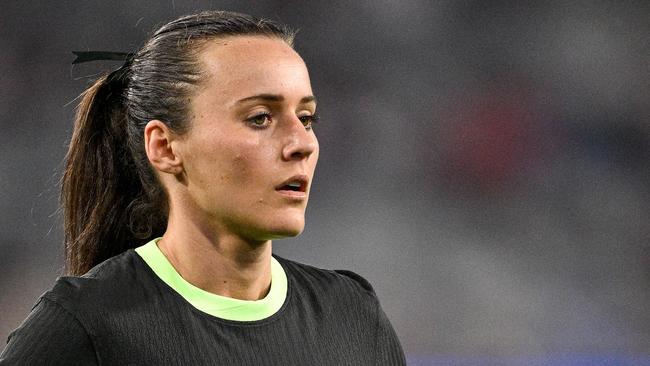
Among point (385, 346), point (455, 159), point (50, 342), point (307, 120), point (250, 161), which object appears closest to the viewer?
point (50, 342)

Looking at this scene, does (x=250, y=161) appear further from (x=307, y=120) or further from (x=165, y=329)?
(x=165, y=329)

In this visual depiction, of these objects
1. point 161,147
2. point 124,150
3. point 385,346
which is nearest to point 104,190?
point 124,150

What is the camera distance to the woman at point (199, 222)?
1316 millimetres

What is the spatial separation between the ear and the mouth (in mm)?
162

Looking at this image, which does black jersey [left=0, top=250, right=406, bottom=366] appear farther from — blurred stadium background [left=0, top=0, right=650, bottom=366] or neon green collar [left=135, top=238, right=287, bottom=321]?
blurred stadium background [left=0, top=0, right=650, bottom=366]

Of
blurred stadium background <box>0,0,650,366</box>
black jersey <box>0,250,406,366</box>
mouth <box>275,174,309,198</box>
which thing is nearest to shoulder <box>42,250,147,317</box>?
black jersey <box>0,250,406,366</box>

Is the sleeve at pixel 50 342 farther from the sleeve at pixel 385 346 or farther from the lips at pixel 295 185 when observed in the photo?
the sleeve at pixel 385 346

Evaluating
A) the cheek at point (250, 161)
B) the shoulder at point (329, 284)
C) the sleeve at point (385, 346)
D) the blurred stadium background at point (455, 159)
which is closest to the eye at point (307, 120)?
the cheek at point (250, 161)

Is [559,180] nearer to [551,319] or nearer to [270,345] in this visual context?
[551,319]

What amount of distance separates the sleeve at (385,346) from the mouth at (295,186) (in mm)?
313

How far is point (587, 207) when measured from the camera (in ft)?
11.3

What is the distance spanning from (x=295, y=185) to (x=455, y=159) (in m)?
2.18

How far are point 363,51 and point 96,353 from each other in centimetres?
244

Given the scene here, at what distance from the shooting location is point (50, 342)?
1.25 metres
